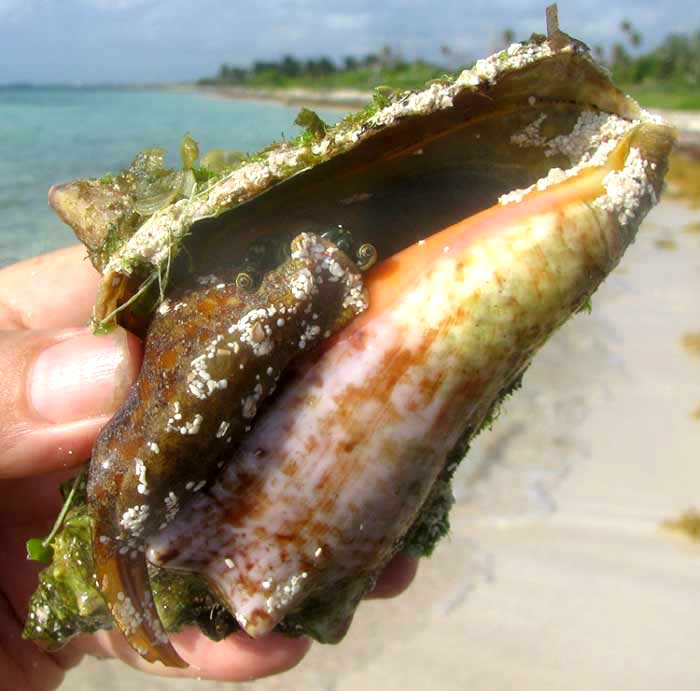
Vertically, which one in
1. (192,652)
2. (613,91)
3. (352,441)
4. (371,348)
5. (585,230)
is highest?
(613,91)

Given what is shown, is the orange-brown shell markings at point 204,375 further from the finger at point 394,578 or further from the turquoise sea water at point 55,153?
the turquoise sea water at point 55,153

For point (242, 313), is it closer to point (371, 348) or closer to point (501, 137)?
point (371, 348)

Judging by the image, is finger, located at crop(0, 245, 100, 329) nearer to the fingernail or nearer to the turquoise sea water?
the fingernail

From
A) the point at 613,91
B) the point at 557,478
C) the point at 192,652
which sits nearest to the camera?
the point at 613,91

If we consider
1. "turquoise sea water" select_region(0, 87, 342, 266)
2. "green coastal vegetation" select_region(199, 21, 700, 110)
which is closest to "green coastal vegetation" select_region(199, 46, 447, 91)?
"green coastal vegetation" select_region(199, 21, 700, 110)

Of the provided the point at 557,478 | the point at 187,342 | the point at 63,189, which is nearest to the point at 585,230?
the point at 187,342

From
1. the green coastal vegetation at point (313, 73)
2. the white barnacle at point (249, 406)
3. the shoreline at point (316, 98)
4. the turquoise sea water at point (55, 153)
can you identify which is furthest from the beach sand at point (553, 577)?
the green coastal vegetation at point (313, 73)
